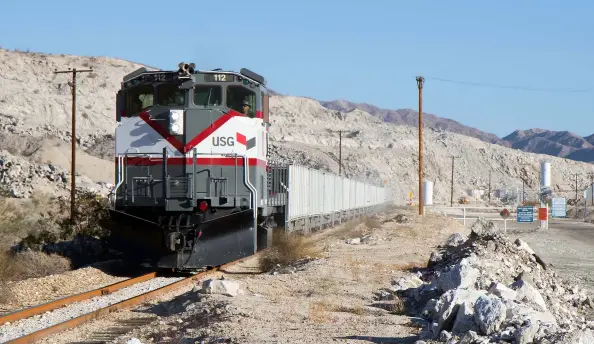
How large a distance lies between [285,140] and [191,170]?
111284 millimetres

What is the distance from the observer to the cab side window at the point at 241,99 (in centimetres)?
1686

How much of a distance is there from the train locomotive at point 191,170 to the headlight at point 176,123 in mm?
19

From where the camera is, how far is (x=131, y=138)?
17078mm

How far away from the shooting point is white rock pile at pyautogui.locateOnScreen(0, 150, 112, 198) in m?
44.3

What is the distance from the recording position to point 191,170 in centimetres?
1656

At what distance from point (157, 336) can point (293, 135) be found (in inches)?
4840

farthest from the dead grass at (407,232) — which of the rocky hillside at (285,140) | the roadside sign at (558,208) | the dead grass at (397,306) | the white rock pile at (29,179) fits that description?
the roadside sign at (558,208)

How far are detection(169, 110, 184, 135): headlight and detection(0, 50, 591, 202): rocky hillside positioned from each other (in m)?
29.3

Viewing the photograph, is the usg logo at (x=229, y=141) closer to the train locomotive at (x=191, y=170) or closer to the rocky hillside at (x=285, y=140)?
the train locomotive at (x=191, y=170)

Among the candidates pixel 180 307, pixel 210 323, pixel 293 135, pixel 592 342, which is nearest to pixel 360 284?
pixel 180 307

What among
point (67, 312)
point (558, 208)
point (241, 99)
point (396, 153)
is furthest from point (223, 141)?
point (396, 153)

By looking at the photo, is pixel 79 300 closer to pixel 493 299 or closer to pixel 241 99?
pixel 241 99

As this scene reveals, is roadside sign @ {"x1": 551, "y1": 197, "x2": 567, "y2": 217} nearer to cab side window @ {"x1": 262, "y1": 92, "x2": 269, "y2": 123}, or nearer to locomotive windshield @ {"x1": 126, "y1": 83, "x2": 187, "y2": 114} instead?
cab side window @ {"x1": 262, "y1": 92, "x2": 269, "y2": 123}

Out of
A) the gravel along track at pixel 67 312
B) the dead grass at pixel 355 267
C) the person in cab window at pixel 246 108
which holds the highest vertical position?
the person in cab window at pixel 246 108
